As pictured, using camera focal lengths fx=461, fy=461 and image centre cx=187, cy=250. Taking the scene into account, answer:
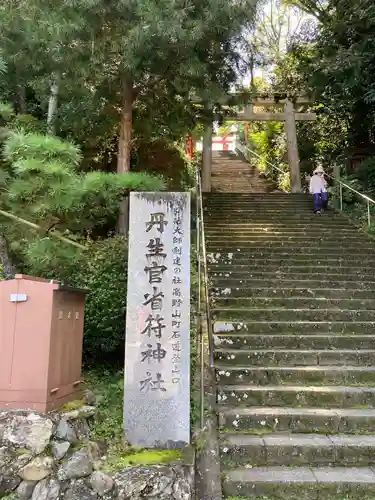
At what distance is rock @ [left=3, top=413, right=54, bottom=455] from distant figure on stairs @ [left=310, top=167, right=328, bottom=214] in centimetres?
922

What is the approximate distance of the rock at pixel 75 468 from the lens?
343 cm

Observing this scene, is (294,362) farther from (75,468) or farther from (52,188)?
(52,188)

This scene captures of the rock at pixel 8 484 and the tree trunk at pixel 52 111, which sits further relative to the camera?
the tree trunk at pixel 52 111

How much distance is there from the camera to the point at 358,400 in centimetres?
467

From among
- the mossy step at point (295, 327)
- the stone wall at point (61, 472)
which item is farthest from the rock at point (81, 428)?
the mossy step at point (295, 327)

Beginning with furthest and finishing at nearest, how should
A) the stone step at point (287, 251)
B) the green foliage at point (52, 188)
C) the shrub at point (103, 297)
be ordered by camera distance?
the stone step at point (287, 251), the shrub at point (103, 297), the green foliage at point (52, 188)

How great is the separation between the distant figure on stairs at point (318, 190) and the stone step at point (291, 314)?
548cm

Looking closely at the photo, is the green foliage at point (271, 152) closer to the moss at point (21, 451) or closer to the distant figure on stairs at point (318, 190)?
the distant figure on stairs at point (318, 190)

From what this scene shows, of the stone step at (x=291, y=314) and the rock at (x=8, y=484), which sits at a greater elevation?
the stone step at (x=291, y=314)

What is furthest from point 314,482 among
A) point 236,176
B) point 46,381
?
point 236,176

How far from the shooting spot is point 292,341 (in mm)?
5621

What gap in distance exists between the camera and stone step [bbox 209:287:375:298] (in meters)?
6.74

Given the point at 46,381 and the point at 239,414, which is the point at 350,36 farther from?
the point at 46,381

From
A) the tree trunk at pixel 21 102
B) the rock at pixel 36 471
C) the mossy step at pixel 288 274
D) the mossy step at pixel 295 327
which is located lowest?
the rock at pixel 36 471
